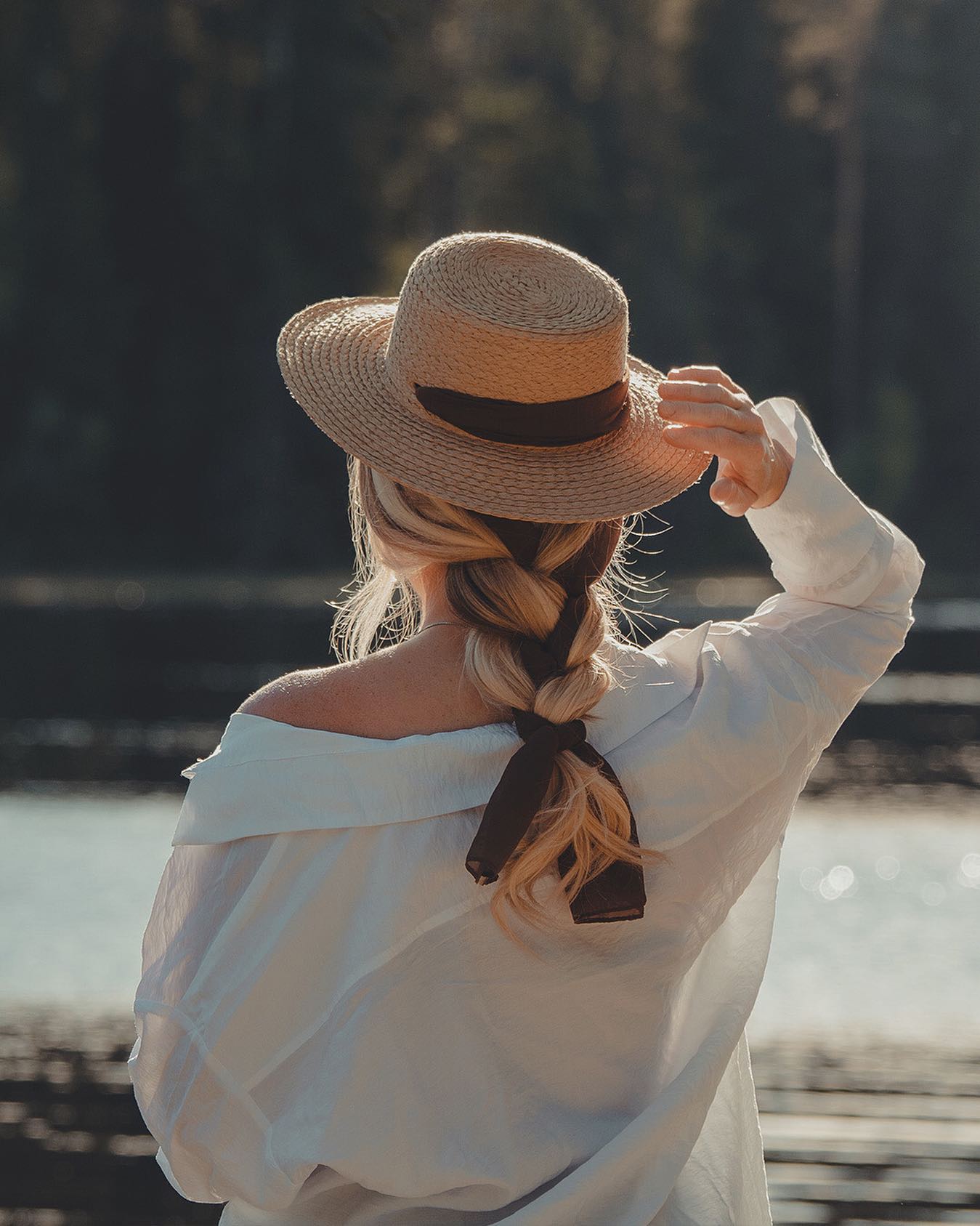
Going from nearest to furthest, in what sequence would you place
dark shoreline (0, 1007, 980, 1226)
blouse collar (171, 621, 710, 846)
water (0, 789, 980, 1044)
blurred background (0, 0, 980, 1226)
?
1. blouse collar (171, 621, 710, 846)
2. dark shoreline (0, 1007, 980, 1226)
3. water (0, 789, 980, 1044)
4. blurred background (0, 0, 980, 1226)

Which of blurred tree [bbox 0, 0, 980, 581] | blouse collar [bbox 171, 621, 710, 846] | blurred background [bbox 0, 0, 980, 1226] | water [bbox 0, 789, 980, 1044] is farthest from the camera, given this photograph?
blurred tree [bbox 0, 0, 980, 581]

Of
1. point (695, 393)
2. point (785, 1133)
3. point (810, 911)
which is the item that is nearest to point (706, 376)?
point (695, 393)

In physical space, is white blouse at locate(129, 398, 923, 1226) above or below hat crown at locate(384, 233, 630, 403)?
below

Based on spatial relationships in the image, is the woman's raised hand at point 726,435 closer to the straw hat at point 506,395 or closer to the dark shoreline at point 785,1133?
the straw hat at point 506,395

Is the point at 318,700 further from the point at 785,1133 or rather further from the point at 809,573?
the point at 785,1133

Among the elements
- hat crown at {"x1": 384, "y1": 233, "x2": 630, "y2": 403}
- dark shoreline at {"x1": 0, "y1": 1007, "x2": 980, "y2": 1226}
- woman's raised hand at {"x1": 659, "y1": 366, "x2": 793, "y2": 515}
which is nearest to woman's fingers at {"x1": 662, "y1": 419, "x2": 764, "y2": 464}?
woman's raised hand at {"x1": 659, "y1": 366, "x2": 793, "y2": 515}

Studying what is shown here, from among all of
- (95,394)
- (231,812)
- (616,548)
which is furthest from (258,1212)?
(95,394)

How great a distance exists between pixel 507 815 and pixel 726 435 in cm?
40

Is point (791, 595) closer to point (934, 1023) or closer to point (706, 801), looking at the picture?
point (706, 801)

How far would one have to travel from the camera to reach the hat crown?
5.47ft

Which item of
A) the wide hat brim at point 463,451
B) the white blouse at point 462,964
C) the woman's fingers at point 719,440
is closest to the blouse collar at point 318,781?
the white blouse at point 462,964

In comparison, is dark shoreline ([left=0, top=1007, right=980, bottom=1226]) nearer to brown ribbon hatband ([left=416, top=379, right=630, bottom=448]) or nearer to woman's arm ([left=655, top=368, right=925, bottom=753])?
woman's arm ([left=655, top=368, right=925, bottom=753])

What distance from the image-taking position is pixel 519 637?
1601 millimetres

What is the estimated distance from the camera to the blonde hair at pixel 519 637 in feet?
5.11
